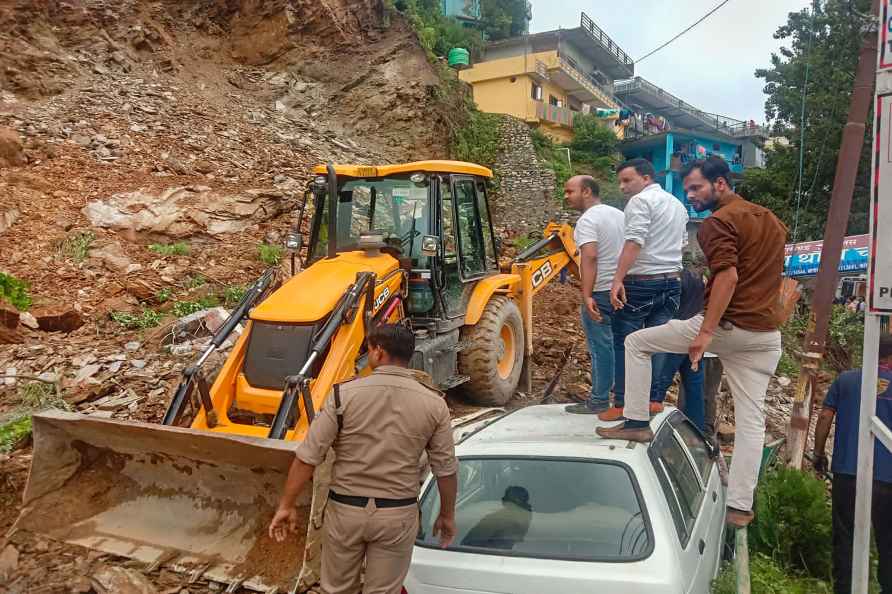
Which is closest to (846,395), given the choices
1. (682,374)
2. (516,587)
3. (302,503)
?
(682,374)

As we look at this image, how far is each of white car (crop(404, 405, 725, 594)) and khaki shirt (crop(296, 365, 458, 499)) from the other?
0.32 meters

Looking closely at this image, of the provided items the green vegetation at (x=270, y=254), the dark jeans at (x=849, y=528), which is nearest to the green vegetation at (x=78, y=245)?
the green vegetation at (x=270, y=254)

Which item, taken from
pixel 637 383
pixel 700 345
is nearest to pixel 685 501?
pixel 637 383

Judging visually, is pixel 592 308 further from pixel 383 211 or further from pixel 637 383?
pixel 383 211

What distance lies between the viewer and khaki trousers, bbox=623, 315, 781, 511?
11.8 ft

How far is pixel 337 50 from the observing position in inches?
718

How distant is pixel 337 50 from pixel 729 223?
16.7 metres

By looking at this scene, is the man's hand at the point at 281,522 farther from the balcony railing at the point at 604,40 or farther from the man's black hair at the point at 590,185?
the balcony railing at the point at 604,40

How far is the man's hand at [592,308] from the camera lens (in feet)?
15.3

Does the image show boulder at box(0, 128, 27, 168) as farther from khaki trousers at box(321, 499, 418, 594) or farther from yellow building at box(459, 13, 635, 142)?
yellow building at box(459, 13, 635, 142)

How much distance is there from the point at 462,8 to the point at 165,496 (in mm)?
41402

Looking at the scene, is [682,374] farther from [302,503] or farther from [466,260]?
[302,503]

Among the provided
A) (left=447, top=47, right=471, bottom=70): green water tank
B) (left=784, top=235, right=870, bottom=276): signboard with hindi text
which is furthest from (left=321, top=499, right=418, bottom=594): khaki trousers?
(left=447, top=47, right=471, bottom=70): green water tank

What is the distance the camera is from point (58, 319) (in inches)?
304
